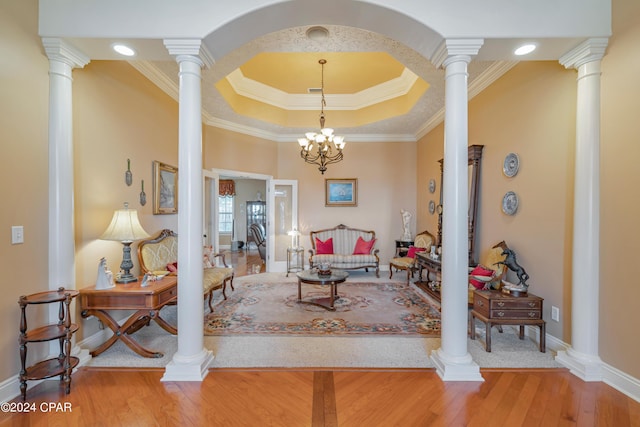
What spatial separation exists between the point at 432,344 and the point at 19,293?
3.70m

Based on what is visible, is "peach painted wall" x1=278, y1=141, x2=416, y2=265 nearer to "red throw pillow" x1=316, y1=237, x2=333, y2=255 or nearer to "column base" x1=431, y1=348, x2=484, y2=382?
"red throw pillow" x1=316, y1=237, x2=333, y2=255

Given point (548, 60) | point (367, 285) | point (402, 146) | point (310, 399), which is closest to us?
point (310, 399)

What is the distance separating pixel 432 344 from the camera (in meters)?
3.09

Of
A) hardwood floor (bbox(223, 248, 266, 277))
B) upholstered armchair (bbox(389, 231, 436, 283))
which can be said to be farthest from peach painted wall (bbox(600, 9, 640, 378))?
hardwood floor (bbox(223, 248, 266, 277))

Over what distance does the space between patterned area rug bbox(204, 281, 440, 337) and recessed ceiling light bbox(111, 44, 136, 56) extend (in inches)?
117

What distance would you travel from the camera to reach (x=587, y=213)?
2.52 meters

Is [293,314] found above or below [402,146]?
below

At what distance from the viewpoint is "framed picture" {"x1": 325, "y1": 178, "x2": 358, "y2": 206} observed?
707 centimetres

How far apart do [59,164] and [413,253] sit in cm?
554

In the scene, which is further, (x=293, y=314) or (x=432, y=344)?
(x=293, y=314)

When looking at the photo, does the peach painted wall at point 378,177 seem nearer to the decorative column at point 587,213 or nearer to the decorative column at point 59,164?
the decorative column at point 587,213

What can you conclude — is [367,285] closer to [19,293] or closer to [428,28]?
[428,28]

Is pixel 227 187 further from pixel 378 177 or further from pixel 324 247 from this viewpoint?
pixel 378 177

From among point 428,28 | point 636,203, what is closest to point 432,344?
point 636,203
